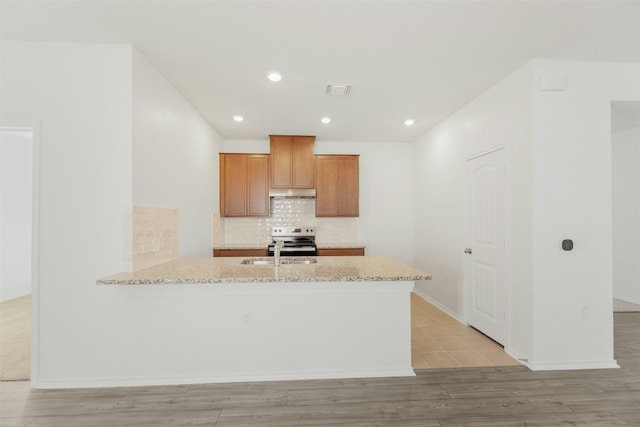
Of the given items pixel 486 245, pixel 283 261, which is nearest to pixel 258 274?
pixel 283 261

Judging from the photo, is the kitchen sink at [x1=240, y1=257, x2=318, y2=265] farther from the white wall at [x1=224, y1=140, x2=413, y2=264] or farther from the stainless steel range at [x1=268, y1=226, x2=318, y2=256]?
the white wall at [x1=224, y1=140, x2=413, y2=264]

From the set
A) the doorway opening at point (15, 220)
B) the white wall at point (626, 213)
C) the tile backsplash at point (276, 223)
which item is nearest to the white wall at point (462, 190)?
the tile backsplash at point (276, 223)

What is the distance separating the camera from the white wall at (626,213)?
445 cm

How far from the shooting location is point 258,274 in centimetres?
236

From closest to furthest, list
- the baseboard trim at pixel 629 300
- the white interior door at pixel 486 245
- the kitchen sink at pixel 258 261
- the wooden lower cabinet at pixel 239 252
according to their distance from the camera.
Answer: the white interior door at pixel 486 245
the kitchen sink at pixel 258 261
the baseboard trim at pixel 629 300
the wooden lower cabinet at pixel 239 252

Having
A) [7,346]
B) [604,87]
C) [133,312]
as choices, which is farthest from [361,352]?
[7,346]

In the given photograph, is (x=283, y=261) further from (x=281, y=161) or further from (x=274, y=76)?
(x=281, y=161)

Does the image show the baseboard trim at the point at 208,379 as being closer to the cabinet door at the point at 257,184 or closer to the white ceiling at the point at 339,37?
the white ceiling at the point at 339,37

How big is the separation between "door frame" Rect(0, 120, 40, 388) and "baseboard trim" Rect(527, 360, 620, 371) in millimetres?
4071

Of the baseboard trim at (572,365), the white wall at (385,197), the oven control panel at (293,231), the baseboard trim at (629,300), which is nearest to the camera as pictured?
the baseboard trim at (572,365)

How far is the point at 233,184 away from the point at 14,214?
12.6 ft

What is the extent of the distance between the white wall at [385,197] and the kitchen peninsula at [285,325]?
9.39ft

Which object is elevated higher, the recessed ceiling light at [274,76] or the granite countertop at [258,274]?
the recessed ceiling light at [274,76]

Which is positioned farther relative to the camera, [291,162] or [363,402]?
[291,162]
